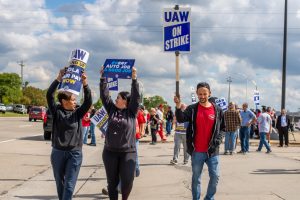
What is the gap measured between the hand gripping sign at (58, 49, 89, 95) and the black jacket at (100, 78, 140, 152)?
0.55 meters

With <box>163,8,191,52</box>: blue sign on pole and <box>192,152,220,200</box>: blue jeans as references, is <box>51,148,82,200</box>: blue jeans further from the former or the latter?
<box>163,8,191,52</box>: blue sign on pole

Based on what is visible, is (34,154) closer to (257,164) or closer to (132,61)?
(132,61)

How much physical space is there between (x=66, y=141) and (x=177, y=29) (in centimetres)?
441

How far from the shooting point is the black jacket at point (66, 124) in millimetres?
6586

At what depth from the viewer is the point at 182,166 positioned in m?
13.6

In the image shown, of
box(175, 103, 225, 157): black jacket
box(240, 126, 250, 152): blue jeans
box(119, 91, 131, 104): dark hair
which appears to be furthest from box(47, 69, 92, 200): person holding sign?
box(240, 126, 250, 152): blue jeans

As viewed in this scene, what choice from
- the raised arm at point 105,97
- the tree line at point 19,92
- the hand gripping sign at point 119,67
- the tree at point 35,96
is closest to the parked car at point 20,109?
the tree line at point 19,92

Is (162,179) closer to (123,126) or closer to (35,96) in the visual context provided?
(123,126)

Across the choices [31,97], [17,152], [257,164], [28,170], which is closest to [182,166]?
[257,164]

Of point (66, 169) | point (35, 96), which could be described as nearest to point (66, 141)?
point (66, 169)

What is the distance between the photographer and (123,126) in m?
6.90

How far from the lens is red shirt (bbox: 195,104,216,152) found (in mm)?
6973

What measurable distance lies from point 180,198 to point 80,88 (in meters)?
2.54

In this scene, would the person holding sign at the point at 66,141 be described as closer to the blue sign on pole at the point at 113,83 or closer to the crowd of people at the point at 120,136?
the crowd of people at the point at 120,136
